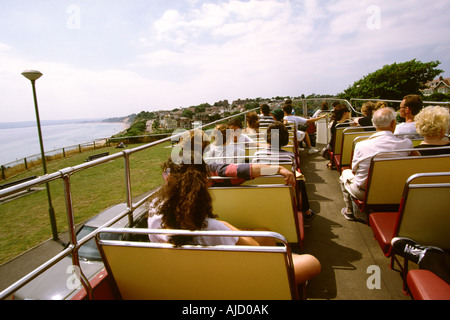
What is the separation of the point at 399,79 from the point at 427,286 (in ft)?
208

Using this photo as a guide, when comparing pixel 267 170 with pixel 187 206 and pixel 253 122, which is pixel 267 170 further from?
pixel 253 122

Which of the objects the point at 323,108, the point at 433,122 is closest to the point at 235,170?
the point at 433,122

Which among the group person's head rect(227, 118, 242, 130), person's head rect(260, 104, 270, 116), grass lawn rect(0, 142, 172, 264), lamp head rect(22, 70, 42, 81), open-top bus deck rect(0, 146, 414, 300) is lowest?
grass lawn rect(0, 142, 172, 264)

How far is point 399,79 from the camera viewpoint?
52.3 metres

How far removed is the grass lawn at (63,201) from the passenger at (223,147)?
9637 mm

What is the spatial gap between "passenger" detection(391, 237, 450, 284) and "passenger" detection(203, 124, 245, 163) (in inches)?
74.4

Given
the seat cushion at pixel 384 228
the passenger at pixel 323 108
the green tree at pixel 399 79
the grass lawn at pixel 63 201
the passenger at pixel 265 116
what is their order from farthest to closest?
the green tree at pixel 399 79 < the grass lawn at pixel 63 201 < the passenger at pixel 323 108 < the passenger at pixel 265 116 < the seat cushion at pixel 384 228

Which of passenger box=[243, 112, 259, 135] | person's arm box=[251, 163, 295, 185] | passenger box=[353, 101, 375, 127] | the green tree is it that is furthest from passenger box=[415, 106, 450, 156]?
the green tree

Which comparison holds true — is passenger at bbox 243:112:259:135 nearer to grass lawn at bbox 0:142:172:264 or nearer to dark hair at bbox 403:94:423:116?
dark hair at bbox 403:94:423:116

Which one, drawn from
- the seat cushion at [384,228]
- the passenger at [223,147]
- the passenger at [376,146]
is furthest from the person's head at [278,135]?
the seat cushion at [384,228]

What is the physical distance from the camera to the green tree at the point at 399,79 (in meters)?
49.0

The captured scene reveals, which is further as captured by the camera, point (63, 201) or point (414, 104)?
point (63, 201)

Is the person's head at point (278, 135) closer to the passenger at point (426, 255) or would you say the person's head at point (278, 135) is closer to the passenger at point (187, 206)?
the passenger at point (426, 255)

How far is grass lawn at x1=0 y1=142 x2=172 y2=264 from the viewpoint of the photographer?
1741 centimetres
